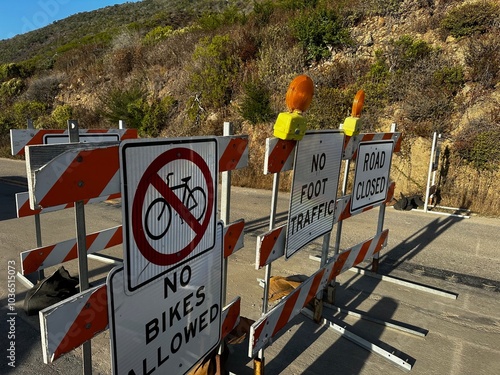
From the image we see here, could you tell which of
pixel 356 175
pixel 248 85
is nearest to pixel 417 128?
pixel 248 85

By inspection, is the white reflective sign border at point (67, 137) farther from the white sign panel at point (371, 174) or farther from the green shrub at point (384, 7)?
the green shrub at point (384, 7)

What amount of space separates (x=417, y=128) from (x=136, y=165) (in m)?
10.4

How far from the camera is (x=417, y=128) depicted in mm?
10172

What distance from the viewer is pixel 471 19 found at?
11406 mm

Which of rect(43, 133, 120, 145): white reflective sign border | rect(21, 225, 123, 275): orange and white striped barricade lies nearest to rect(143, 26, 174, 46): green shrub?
rect(43, 133, 120, 145): white reflective sign border

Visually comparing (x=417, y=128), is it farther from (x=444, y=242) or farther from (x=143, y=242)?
(x=143, y=242)

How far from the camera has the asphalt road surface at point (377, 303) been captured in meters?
3.02

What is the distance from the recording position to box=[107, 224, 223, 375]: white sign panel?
141 cm

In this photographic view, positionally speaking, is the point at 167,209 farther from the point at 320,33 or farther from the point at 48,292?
the point at 320,33

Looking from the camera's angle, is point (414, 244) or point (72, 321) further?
point (414, 244)

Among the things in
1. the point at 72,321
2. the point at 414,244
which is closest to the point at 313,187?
the point at 72,321

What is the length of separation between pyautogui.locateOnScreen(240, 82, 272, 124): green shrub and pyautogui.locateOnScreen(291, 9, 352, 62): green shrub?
2.94m

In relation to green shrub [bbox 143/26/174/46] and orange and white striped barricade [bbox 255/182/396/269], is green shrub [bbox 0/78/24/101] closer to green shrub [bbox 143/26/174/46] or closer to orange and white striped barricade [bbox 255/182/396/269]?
green shrub [bbox 143/26/174/46]

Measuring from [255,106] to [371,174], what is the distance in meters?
9.32
